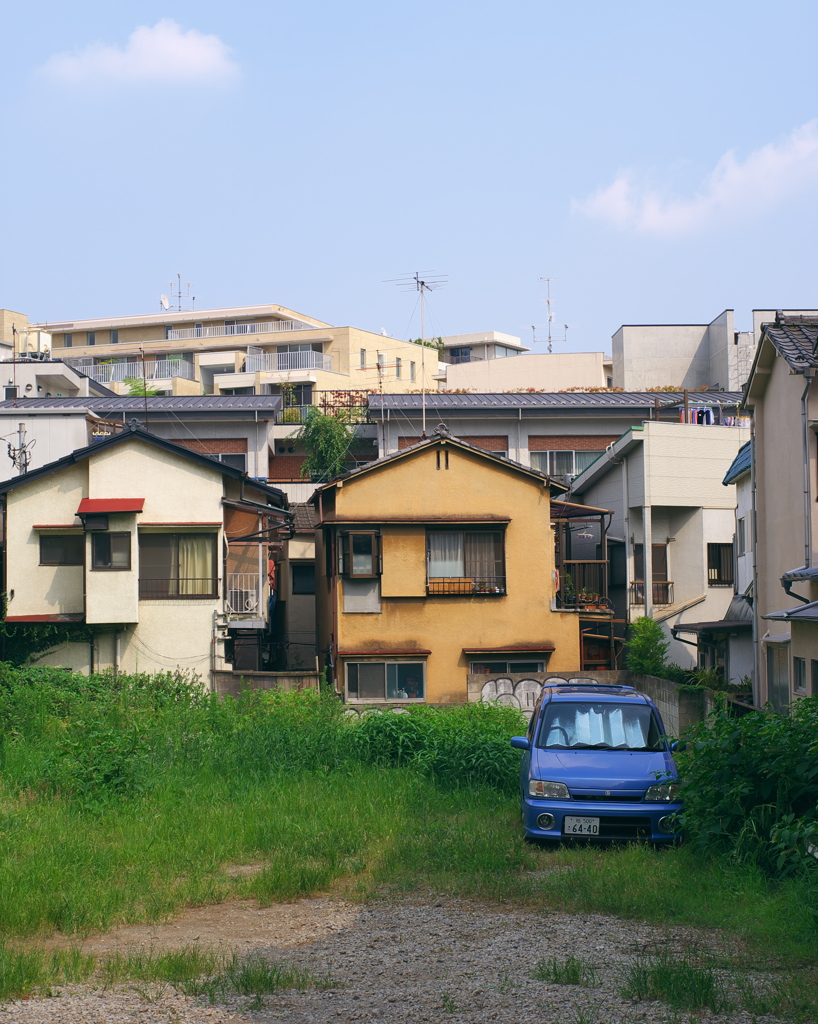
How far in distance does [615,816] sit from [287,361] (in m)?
50.4

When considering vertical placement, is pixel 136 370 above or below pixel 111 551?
above

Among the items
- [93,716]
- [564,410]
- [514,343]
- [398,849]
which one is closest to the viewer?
[398,849]

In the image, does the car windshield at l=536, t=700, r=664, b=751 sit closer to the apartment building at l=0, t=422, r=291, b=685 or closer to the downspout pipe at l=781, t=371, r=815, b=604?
the downspout pipe at l=781, t=371, r=815, b=604

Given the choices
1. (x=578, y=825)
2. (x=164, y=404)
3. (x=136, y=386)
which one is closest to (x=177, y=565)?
(x=164, y=404)

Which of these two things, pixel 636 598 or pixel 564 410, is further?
pixel 564 410

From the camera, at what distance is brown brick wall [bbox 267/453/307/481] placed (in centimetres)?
4203

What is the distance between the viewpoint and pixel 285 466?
139 ft

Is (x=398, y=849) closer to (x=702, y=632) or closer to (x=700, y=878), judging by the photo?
Result: (x=700, y=878)

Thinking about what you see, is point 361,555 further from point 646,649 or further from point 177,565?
point 646,649

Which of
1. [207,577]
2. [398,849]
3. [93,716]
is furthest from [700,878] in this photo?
[207,577]

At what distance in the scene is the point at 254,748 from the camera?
1561cm

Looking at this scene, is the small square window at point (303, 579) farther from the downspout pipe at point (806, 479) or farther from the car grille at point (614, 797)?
the car grille at point (614, 797)

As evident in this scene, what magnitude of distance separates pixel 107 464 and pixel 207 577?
3788 mm

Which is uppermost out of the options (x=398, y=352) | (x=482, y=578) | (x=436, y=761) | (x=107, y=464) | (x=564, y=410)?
(x=398, y=352)
